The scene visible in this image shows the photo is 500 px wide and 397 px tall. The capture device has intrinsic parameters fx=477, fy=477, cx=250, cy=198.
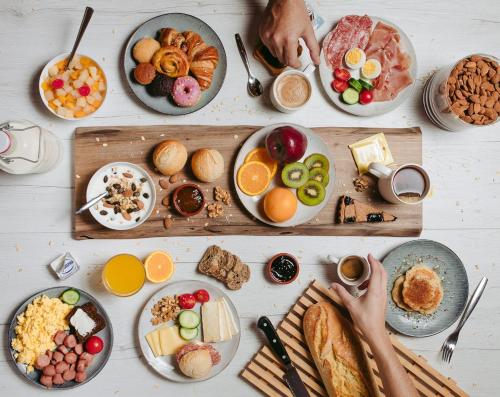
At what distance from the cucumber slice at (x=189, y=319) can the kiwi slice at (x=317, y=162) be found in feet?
2.14

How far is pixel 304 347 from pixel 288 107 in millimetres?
842

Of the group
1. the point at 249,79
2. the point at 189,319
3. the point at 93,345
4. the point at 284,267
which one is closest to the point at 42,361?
the point at 93,345

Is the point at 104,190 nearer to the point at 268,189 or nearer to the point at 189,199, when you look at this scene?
the point at 189,199

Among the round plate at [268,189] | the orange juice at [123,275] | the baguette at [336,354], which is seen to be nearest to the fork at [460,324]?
the baguette at [336,354]

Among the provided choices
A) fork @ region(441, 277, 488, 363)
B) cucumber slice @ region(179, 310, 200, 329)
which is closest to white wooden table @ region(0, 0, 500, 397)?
fork @ region(441, 277, 488, 363)

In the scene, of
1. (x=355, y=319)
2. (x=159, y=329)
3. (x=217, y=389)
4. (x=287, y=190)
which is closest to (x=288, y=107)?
(x=287, y=190)

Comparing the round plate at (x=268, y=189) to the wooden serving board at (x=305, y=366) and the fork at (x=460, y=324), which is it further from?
the fork at (x=460, y=324)

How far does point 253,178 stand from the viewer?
1650 millimetres

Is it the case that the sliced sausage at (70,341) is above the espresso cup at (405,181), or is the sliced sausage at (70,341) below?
below

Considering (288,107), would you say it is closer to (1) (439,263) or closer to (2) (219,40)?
(2) (219,40)

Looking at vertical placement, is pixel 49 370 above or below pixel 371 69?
below

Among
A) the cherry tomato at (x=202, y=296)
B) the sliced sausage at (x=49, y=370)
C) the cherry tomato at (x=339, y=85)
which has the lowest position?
the sliced sausage at (x=49, y=370)

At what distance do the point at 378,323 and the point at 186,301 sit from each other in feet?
2.13

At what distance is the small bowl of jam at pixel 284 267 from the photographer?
1673 mm
